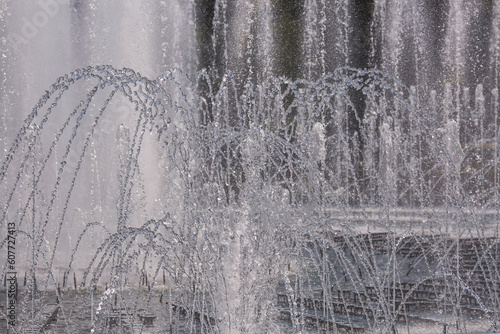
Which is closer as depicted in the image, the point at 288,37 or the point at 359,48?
the point at 288,37

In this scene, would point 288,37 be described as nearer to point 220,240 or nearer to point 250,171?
point 250,171

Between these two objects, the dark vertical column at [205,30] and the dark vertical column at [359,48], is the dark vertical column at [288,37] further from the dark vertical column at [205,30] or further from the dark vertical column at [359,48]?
the dark vertical column at [205,30]

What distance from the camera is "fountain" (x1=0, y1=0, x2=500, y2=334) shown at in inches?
220

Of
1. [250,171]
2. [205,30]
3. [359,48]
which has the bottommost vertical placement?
[250,171]

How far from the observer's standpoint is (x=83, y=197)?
14.8 m

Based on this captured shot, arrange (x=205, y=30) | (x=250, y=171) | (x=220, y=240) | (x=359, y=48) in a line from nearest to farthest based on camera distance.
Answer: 1. (x=220, y=240)
2. (x=250, y=171)
3. (x=205, y=30)
4. (x=359, y=48)

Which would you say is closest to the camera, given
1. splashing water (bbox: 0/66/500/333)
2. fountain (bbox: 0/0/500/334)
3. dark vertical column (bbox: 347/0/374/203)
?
splashing water (bbox: 0/66/500/333)

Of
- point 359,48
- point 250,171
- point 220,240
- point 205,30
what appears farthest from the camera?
point 359,48

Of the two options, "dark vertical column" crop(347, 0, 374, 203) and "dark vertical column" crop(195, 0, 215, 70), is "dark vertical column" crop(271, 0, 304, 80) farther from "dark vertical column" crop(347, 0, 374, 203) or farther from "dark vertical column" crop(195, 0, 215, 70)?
"dark vertical column" crop(195, 0, 215, 70)

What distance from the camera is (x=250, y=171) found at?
22.3 feet

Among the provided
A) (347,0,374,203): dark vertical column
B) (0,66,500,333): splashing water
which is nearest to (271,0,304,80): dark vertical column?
(347,0,374,203): dark vertical column

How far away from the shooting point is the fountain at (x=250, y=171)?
559cm

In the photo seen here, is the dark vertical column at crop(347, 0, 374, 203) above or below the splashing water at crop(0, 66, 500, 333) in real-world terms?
above

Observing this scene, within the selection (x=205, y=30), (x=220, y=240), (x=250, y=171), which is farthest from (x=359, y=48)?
(x=220, y=240)
